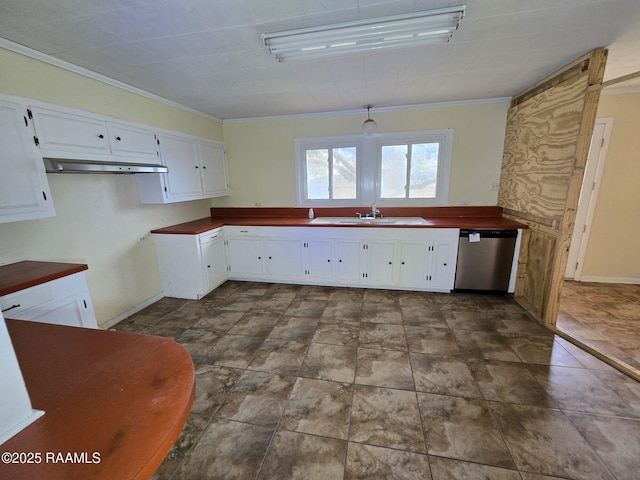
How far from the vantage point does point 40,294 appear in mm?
1775

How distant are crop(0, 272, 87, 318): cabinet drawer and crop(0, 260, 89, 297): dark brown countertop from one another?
4 centimetres

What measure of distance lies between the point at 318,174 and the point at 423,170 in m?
1.54

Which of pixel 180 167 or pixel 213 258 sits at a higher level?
pixel 180 167

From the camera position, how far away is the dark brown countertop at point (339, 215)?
3.25m

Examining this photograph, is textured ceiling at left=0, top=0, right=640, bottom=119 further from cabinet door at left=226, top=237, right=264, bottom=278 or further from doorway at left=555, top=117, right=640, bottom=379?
cabinet door at left=226, top=237, right=264, bottom=278

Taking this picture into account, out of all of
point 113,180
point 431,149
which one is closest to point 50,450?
point 113,180

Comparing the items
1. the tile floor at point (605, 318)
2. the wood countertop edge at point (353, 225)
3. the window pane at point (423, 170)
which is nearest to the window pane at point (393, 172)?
the window pane at point (423, 170)

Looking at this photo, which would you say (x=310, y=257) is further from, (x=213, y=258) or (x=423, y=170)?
(x=423, y=170)

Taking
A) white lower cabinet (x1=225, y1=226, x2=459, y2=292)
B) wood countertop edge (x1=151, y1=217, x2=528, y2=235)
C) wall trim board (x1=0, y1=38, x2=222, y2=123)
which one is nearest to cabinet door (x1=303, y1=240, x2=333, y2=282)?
white lower cabinet (x1=225, y1=226, x2=459, y2=292)

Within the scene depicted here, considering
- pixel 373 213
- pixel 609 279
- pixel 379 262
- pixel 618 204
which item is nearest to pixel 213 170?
pixel 373 213

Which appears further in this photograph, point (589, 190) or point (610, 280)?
point (610, 280)

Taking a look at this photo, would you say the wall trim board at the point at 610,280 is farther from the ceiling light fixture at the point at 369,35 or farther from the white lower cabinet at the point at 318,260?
the ceiling light fixture at the point at 369,35

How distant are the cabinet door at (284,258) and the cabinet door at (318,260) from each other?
0.37 feet

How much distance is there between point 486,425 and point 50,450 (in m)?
2.00
